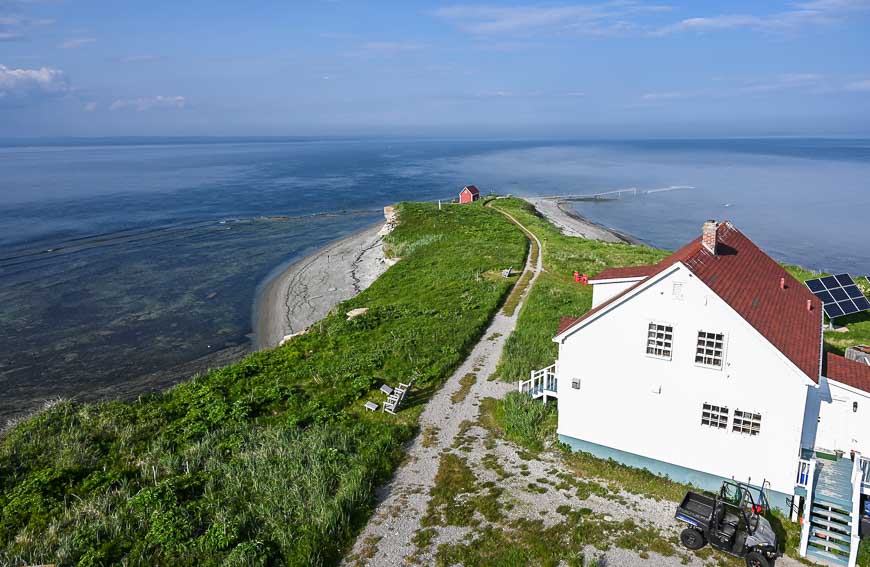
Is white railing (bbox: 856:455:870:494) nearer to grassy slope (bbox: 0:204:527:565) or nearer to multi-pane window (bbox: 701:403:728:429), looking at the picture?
multi-pane window (bbox: 701:403:728:429)

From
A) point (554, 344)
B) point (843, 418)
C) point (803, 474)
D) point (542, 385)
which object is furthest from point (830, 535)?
point (554, 344)

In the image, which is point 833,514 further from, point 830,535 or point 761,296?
point 761,296

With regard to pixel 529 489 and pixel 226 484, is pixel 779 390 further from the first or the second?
pixel 226 484

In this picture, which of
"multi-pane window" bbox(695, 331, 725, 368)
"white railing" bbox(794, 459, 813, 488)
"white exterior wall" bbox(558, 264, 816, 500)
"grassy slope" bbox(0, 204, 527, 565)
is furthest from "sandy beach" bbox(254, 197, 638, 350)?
"white railing" bbox(794, 459, 813, 488)

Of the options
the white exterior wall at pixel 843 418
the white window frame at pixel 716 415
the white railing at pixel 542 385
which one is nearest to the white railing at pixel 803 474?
the white window frame at pixel 716 415

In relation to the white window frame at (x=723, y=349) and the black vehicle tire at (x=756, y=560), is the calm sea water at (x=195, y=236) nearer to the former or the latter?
the white window frame at (x=723, y=349)

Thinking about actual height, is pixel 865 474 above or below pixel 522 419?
above
